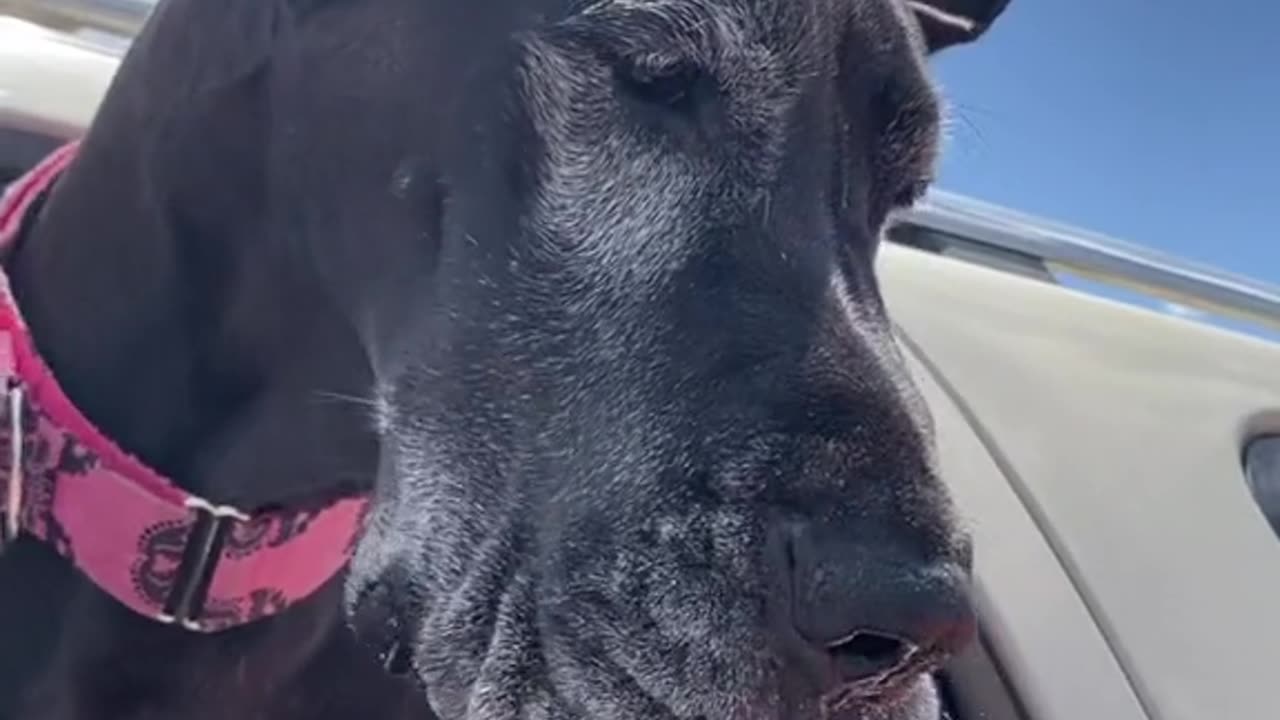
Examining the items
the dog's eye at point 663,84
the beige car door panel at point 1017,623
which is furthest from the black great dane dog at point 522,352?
the beige car door panel at point 1017,623

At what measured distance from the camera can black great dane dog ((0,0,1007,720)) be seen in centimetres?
151

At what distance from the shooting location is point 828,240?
1652 millimetres

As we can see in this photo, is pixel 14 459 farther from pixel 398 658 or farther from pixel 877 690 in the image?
pixel 877 690

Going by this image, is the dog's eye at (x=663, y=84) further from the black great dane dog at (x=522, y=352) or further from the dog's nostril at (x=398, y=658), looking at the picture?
the dog's nostril at (x=398, y=658)

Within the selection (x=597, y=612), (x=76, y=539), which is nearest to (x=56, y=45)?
(x=76, y=539)

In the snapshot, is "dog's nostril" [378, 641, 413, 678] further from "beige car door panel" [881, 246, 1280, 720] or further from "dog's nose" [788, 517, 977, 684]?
"beige car door panel" [881, 246, 1280, 720]

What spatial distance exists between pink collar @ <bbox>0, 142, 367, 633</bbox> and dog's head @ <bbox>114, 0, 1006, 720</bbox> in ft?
0.62

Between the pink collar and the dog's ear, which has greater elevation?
the dog's ear

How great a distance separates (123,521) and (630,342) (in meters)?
0.51

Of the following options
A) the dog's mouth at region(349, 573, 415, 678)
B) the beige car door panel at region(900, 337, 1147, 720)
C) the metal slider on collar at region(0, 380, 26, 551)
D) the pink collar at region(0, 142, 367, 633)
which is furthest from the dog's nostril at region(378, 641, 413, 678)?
the beige car door panel at region(900, 337, 1147, 720)

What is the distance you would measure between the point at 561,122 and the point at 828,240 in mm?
198

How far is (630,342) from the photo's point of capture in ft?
5.24

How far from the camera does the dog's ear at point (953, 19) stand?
2043 millimetres

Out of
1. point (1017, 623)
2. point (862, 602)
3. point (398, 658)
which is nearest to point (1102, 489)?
point (1017, 623)
